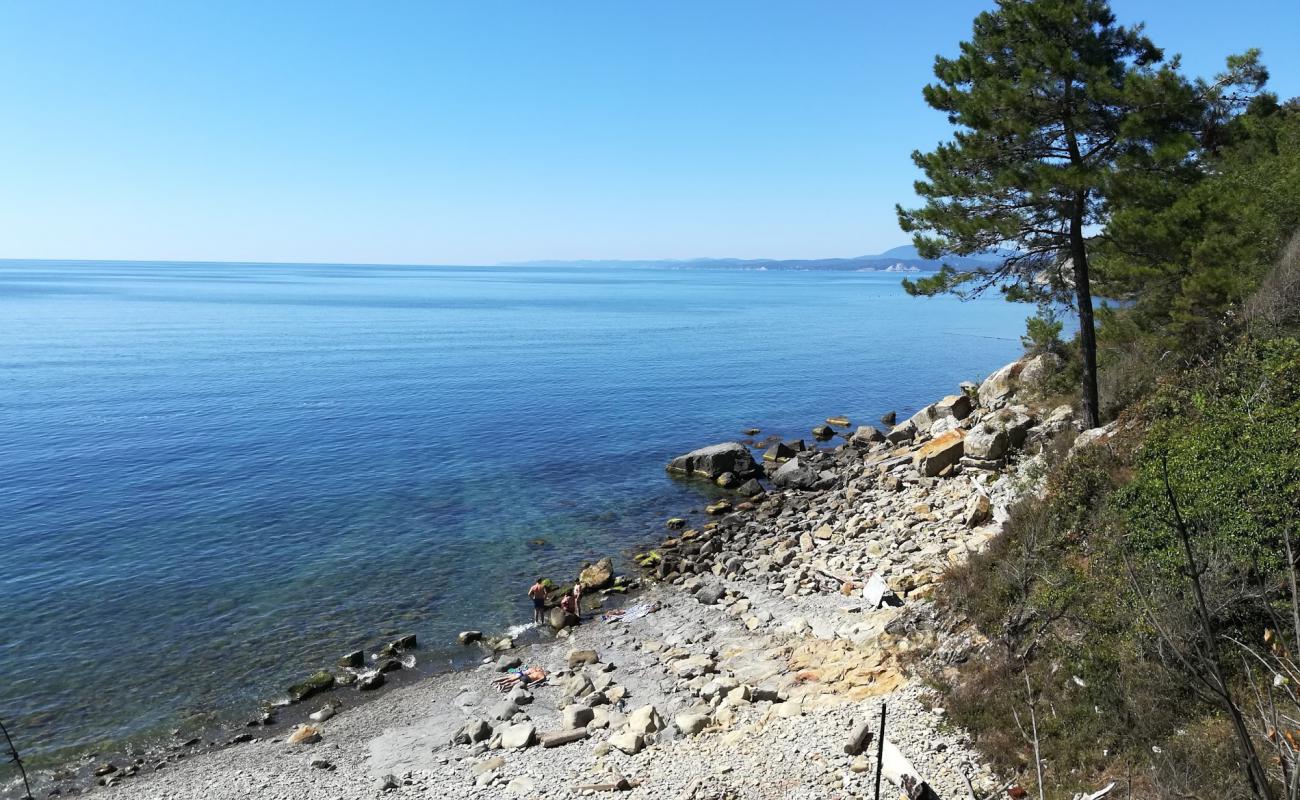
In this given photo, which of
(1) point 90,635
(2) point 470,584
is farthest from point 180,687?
(2) point 470,584

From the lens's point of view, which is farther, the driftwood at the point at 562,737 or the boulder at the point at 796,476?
the boulder at the point at 796,476

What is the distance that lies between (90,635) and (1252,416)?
29993 millimetres

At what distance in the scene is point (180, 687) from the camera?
2012 centimetres

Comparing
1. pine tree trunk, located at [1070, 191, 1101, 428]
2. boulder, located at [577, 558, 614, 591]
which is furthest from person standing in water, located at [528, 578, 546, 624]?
pine tree trunk, located at [1070, 191, 1101, 428]

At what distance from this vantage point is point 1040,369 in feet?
102

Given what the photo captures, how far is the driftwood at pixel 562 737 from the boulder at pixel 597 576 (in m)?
8.85

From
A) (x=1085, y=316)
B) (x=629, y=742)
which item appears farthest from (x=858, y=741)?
(x=1085, y=316)

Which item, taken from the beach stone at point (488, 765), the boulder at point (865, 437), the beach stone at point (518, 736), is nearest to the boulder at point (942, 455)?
the boulder at point (865, 437)

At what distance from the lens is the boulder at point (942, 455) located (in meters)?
28.2

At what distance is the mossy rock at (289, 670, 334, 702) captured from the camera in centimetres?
1984

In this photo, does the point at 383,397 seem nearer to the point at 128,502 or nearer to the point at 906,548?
the point at 128,502

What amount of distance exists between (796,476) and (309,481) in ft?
76.0

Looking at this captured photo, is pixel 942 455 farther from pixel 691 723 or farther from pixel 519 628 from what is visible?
pixel 691 723

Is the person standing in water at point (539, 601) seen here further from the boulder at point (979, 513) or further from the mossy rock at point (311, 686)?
the boulder at point (979, 513)
